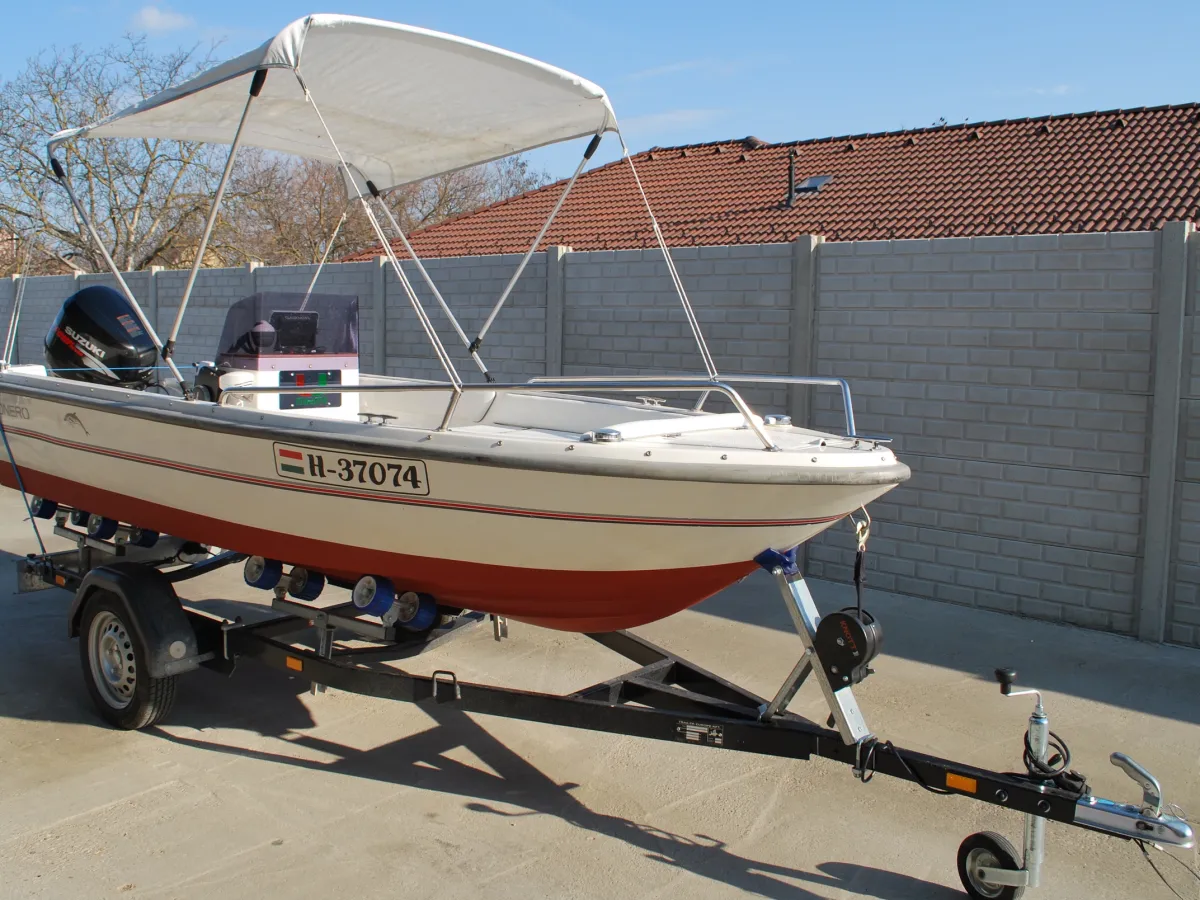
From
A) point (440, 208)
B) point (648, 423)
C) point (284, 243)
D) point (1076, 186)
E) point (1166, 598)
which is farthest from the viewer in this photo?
point (440, 208)

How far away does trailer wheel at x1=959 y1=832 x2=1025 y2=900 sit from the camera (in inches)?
125

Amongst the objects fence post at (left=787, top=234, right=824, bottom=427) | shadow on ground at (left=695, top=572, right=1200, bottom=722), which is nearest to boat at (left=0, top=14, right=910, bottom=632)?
shadow on ground at (left=695, top=572, right=1200, bottom=722)

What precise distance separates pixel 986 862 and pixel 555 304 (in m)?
5.98

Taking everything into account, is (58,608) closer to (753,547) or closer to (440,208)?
(753,547)

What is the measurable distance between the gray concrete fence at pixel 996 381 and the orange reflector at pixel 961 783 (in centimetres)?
331

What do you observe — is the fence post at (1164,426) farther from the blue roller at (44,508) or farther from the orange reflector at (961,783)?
the blue roller at (44,508)

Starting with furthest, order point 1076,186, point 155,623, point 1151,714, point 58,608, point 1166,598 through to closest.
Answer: point 1076,186, point 58,608, point 1166,598, point 1151,714, point 155,623

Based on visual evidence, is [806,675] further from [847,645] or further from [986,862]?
[986,862]

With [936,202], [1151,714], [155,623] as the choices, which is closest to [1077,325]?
[1151,714]

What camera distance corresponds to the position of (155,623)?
14.4ft

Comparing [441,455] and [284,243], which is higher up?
[284,243]

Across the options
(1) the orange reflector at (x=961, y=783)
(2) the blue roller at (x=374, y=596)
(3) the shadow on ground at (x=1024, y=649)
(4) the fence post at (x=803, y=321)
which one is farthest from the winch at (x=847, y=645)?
(4) the fence post at (x=803, y=321)

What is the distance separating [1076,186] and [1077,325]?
1119 cm

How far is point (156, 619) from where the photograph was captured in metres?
4.40
